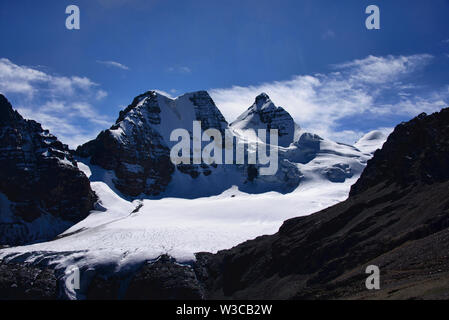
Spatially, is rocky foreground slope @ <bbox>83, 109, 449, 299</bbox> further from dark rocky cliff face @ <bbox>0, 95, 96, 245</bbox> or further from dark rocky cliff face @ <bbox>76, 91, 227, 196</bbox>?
dark rocky cliff face @ <bbox>76, 91, 227, 196</bbox>

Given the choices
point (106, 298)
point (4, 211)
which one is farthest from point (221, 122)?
point (106, 298)

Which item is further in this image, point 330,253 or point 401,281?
point 330,253

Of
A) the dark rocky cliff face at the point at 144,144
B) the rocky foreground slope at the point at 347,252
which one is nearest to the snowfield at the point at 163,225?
the rocky foreground slope at the point at 347,252

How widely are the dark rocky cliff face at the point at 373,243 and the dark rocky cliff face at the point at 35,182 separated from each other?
52.9m

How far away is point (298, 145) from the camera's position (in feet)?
618

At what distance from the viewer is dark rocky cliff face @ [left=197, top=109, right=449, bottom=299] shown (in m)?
48.2

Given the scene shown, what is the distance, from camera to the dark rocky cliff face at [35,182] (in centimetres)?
11581

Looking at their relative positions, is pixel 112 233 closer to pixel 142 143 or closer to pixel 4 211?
pixel 4 211

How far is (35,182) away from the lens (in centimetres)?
12325

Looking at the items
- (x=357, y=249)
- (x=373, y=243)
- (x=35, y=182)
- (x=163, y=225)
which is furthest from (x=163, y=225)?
(x=373, y=243)

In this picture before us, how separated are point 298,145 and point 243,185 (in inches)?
1419

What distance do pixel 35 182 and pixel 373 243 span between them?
3626 inches

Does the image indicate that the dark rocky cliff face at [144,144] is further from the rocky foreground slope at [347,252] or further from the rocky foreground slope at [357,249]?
the rocky foreground slope at [357,249]

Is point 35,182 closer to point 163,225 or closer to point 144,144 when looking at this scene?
point 163,225
